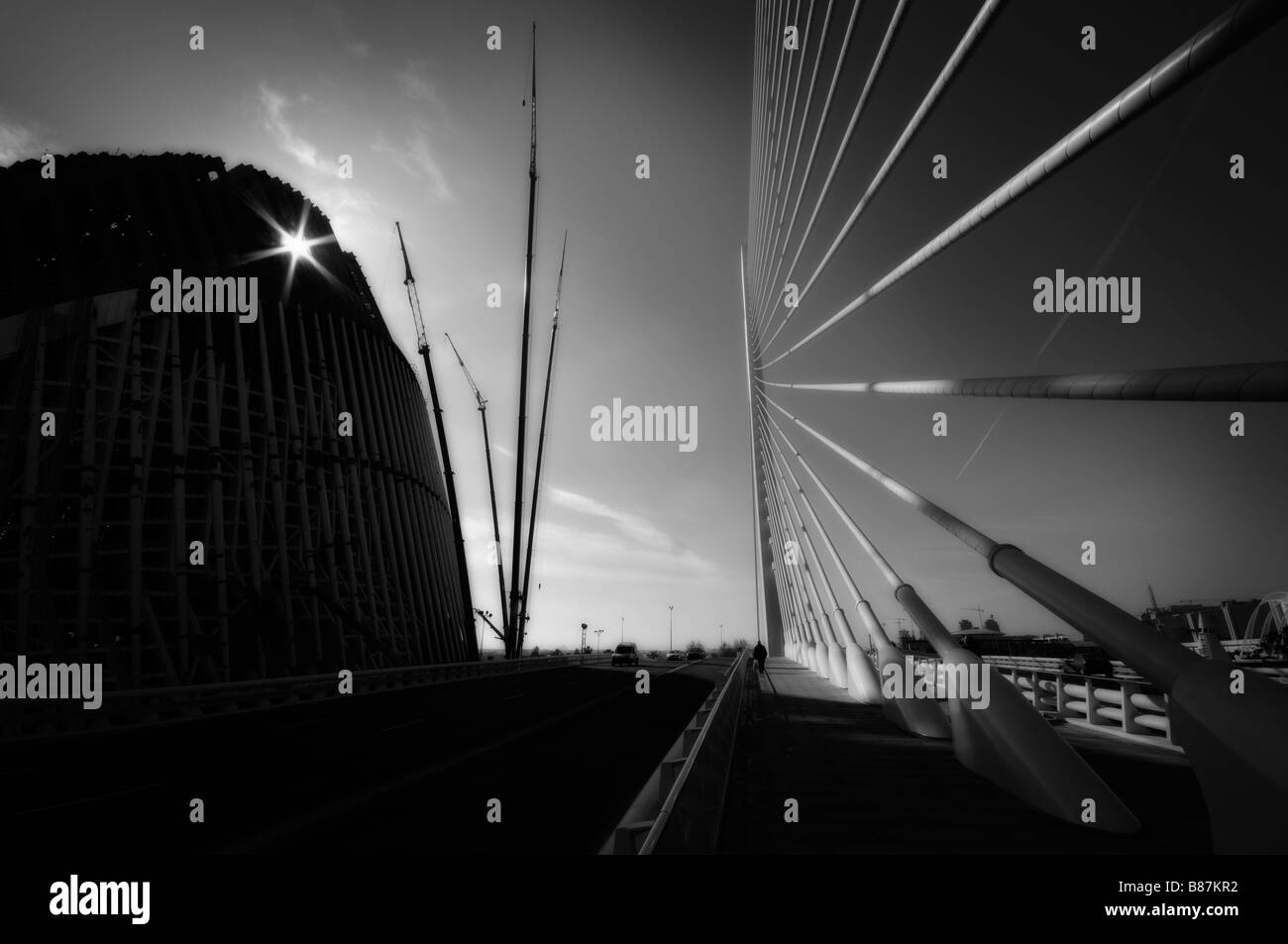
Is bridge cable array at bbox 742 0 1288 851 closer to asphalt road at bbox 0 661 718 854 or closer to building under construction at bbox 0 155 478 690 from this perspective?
asphalt road at bbox 0 661 718 854

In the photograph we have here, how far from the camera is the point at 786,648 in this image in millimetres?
52000

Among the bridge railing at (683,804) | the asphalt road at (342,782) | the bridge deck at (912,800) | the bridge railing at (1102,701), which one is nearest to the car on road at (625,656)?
the asphalt road at (342,782)

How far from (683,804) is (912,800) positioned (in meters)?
4.37

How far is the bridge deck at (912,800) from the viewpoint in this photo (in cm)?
610

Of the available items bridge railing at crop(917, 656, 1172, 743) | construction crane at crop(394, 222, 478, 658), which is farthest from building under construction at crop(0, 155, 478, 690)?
bridge railing at crop(917, 656, 1172, 743)

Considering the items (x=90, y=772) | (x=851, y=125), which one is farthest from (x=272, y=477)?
(x=851, y=125)

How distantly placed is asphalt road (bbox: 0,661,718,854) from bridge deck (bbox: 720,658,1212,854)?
1587 millimetres

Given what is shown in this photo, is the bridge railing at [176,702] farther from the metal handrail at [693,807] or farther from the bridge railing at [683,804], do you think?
the metal handrail at [693,807]

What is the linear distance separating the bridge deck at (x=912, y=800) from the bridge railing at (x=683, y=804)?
60 cm

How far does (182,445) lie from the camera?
24312 mm

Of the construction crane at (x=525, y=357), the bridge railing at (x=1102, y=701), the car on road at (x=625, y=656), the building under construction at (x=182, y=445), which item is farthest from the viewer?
the car on road at (x=625, y=656)

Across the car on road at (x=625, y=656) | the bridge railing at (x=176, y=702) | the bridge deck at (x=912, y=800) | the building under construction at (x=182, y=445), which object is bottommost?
the car on road at (x=625, y=656)
